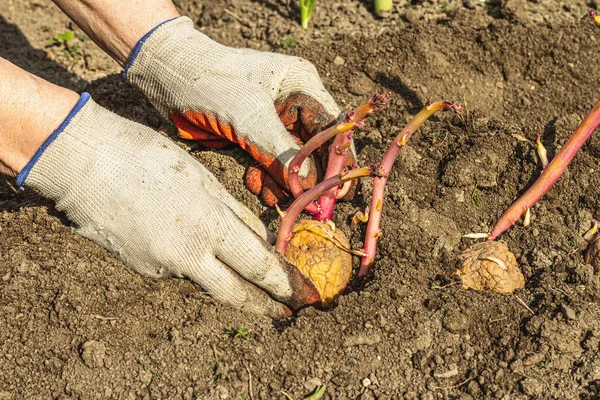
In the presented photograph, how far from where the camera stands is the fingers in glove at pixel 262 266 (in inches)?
107

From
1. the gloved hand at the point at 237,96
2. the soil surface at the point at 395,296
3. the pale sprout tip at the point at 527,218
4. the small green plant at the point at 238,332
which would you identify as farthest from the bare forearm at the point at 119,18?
the pale sprout tip at the point at 527,218

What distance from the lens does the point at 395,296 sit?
2766 mm

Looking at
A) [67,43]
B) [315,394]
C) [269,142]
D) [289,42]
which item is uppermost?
[269,142]

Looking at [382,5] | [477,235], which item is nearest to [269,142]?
[477,235]

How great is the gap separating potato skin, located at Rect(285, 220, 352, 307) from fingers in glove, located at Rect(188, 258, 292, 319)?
0.59 ft

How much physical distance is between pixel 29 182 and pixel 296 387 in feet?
4.34

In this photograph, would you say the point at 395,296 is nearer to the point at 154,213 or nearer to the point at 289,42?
the point at 154,213

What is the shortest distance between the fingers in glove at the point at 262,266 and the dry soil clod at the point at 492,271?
630 mm

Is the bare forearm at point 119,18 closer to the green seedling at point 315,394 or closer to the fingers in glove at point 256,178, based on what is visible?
the fingers in glove at point 256,178

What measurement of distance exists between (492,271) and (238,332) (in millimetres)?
1037

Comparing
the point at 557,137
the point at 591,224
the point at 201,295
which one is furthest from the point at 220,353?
the point at 557,137

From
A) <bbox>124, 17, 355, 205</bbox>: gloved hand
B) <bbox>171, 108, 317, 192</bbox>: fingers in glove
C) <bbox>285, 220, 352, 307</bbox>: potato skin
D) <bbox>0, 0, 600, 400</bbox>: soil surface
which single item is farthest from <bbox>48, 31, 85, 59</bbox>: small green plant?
<bbox>285, 220, 352, 307</bbox>: potato skin

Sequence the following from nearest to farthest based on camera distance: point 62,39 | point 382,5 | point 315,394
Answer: point 315,394 < point 382,5 < point 62,39

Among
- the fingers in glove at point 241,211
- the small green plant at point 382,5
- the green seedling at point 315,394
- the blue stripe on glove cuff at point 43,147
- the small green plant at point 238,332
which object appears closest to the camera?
the green seedling at point 315,394
